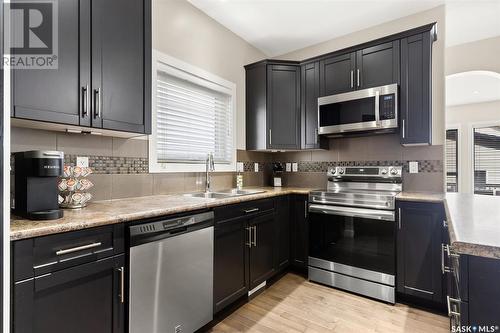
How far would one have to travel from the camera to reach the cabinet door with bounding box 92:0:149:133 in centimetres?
155

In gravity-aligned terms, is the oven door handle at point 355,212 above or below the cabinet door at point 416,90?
below

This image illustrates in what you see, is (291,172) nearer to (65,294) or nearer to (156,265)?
(156,265)

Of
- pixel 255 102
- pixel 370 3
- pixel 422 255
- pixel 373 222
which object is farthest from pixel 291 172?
pixel 370 3

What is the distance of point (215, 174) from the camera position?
2.91 metres

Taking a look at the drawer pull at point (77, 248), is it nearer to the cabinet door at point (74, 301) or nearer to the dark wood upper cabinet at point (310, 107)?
the cabinet door at point (74, 301)

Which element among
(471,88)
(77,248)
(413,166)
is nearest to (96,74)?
(77,248)

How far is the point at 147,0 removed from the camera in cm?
184

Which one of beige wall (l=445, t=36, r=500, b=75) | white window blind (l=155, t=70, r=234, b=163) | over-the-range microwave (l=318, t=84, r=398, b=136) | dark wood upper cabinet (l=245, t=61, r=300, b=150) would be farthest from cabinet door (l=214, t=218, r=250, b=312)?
beige wall (l=445, t=36, r=500, b=75)

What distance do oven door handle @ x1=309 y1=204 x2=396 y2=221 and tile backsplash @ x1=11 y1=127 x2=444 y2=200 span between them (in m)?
0.67

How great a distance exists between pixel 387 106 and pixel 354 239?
1355 mm

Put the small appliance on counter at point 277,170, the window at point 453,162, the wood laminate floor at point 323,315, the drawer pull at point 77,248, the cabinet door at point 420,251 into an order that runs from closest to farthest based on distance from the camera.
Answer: the drawer pull at point 77,248 → the wood laminate floor at point 323,315 → the cabinet door at point 420,251 → the small appliance on counter at point 277,170 → the window at point 453,162

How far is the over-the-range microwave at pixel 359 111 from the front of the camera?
2564 millimetres

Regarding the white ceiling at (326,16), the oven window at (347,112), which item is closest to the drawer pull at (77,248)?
the white ceiling at (326,16)

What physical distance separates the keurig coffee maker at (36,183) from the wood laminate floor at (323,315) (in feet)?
4.62
